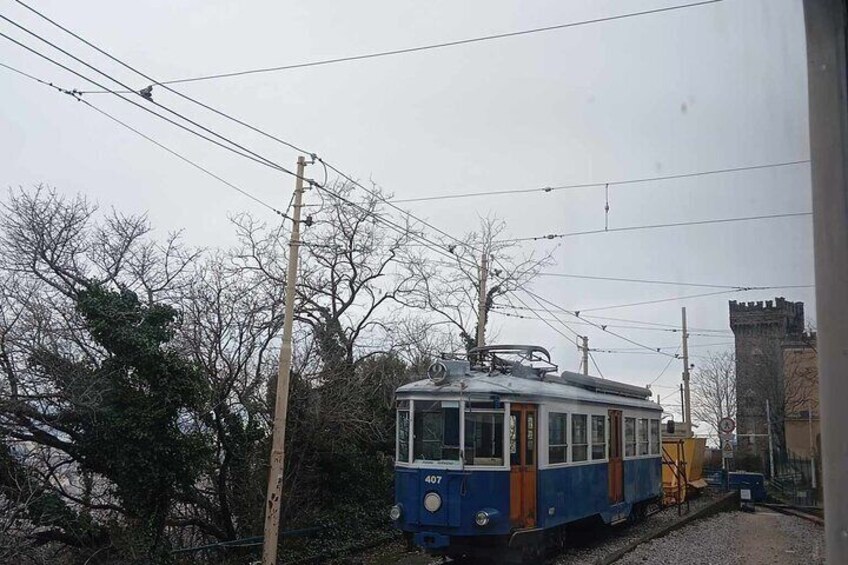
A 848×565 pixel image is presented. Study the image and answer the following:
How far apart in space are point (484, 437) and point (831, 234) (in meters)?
9.65

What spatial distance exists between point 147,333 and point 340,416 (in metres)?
4.76

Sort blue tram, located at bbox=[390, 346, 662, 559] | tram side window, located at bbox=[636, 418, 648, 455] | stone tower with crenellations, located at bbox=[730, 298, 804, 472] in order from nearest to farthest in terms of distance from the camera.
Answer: stone tower with crenellations, located at bbox=[730, 298, 804, 472] → blue tram, located at bbox=[390, 346, 662, 559] → tram side window, located at bbox=[636, 418, 648, 455]

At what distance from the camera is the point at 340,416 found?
51.7 ft

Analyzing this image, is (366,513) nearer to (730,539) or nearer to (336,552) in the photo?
(336,552)

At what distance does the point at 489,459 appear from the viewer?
1168cm

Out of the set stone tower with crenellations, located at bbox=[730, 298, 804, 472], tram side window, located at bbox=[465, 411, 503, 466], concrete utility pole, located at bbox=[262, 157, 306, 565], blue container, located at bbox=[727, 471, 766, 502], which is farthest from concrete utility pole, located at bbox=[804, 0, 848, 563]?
blue container, located at bbox=[727, 471, 766, 502]

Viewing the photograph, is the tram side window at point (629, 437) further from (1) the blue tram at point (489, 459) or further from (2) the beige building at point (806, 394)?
(2) the beige building at point (806, 394)

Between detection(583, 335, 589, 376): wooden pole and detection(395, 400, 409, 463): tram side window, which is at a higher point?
detection(583, 335, 589, 376): wooden pole

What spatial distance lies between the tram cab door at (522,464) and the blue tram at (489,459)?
0.01m

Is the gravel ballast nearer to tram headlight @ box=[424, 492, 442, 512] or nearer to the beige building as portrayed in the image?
tram headlight @ box=[424, 492, 442, 512]

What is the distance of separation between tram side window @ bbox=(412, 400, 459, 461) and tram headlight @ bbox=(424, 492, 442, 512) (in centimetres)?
50

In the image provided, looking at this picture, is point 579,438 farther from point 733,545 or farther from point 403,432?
point 403,432

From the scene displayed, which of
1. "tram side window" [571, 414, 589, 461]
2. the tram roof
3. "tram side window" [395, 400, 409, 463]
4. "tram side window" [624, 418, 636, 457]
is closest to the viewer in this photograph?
the tram roof

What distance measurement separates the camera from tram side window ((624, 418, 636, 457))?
15.8m
